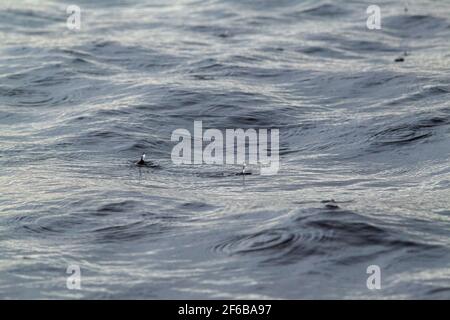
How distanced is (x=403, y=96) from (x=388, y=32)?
377 centimetres

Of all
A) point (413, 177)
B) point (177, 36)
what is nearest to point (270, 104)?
point (413, 177)

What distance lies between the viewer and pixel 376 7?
15344mm

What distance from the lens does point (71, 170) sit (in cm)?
799

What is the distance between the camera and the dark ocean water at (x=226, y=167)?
5902mm

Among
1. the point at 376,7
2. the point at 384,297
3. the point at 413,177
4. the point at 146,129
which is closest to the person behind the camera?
the point at 384,297

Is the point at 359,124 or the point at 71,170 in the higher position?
the point at 359,124

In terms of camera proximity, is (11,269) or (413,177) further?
(413,177)

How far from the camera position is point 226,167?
8.07m

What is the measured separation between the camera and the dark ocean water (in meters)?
5.90

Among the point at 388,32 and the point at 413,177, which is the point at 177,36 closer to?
the point at 388,32

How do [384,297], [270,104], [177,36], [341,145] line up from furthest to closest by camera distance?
[177,36], [270,104], [341,145], [384,297]

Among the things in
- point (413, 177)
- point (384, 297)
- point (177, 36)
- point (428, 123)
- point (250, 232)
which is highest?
point (177, 36)

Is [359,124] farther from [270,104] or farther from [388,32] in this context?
[388,32]

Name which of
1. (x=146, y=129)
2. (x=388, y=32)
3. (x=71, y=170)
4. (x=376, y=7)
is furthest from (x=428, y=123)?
(x=376, y=7)
